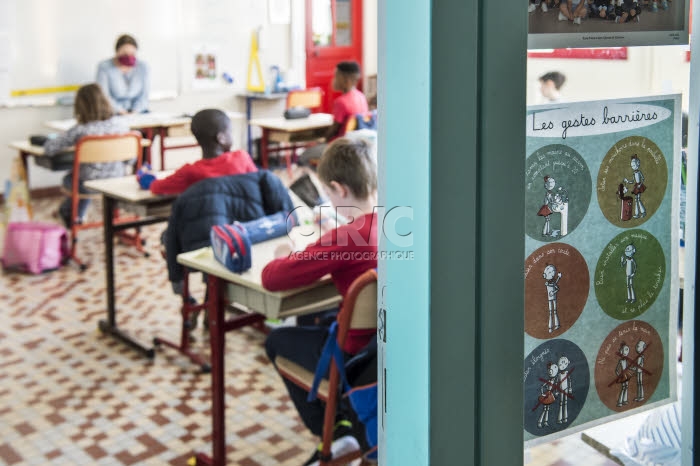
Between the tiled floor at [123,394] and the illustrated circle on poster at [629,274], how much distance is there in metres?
1.41

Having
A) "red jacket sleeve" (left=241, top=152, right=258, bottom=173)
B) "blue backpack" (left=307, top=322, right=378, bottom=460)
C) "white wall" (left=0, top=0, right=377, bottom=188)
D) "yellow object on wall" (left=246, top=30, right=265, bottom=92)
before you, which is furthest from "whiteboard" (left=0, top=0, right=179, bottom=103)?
"blue backpack" (left=307, top=322, right=378, bottom=460)

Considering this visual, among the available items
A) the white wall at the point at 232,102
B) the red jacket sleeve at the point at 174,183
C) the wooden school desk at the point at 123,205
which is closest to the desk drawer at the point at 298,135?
the white wall at the point at 232,102

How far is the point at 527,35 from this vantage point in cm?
80

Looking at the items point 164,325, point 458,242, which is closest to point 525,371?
point 458,242

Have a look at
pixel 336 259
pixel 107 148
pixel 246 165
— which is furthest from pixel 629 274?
pixel 107 148

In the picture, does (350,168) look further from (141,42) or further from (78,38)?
(141,42)

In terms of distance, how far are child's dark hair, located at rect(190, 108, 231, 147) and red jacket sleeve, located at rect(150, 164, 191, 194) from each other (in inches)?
5.6

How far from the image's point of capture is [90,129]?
511 cm

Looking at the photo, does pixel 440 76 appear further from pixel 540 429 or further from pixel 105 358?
pixel 105 358

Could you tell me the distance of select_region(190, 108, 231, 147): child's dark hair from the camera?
11.8 ft

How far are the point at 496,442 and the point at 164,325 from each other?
3489 millimetres

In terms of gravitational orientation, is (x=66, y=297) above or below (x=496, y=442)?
below

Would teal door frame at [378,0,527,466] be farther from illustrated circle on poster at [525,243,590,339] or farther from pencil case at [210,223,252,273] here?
pencil case at [210,223,252,273]

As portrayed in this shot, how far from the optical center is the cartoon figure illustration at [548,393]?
3.06ft
